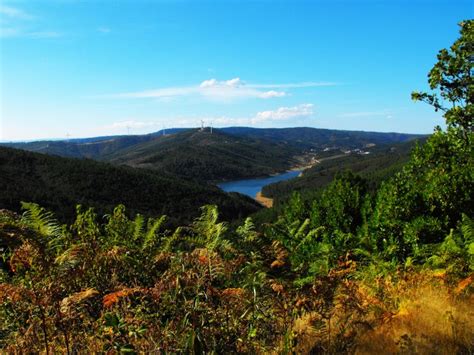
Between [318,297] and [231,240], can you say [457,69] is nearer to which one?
[231,240]

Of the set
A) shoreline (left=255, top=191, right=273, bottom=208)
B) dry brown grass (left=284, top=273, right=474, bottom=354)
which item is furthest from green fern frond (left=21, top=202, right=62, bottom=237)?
shoreline (left=255, top=191, right=273, bottom=208)

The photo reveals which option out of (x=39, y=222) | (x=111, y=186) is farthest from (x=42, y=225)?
(x=111, y=186)

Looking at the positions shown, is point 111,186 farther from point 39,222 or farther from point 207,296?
point 207,296

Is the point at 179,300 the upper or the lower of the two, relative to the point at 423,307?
upper

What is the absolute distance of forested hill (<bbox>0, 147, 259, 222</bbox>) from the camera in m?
107

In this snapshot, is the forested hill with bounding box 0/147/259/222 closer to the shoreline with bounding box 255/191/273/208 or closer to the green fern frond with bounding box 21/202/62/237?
the shoreline with bounding box 255/191/273/208

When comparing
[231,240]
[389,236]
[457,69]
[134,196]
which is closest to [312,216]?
[389,236]

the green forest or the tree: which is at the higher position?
the tree

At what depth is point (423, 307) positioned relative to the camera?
4.63m

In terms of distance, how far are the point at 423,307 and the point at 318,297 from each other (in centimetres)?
139

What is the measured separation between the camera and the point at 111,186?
119 metres

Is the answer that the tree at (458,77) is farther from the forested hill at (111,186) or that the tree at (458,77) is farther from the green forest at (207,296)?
the forested hill at (111,186)

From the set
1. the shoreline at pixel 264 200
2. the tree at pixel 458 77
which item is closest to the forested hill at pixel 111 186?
the shoreline at pixel 264 200

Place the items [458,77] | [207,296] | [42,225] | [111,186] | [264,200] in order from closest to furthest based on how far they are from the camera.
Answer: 1. [207,296]
2. [42,225]
3. [458,77]
4. [111,186]
5. [264,200]
